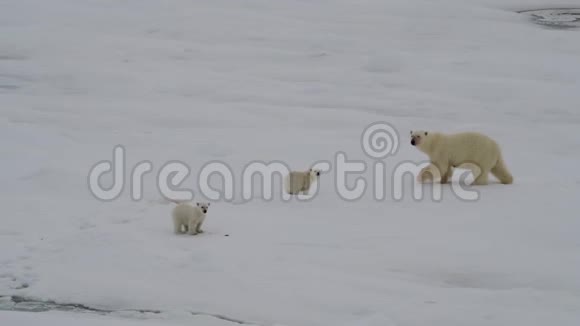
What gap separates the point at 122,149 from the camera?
914cm

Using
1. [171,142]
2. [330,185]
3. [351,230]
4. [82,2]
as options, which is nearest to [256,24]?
[82,2]

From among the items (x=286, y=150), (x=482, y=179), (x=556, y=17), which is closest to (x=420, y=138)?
(x=482, y=179)

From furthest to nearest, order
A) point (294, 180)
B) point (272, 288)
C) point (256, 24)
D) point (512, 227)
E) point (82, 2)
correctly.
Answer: point (82, 2) → point (256, 24) → point (294, 180) → point (512, 227) → point (272, 288)

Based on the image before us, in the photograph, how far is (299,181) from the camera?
Answer: 731 centimetres

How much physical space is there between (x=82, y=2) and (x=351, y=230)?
1454cm

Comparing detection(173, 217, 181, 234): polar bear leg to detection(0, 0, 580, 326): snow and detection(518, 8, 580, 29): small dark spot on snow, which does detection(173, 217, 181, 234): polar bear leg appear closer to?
detection(0, 0, 580, 326): snow

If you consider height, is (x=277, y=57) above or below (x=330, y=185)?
above

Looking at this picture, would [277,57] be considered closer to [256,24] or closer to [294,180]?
[256,24]

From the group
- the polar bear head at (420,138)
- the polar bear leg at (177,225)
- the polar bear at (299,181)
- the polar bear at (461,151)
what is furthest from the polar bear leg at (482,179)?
the polar bear leg at (177,225)

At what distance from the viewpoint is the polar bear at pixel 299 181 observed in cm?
731

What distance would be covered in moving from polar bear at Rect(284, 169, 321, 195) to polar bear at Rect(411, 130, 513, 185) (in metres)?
1.09

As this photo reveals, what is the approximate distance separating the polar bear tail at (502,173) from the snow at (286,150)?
22 cm

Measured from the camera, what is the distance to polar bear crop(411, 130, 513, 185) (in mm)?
7191

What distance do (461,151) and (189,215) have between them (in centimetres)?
283
